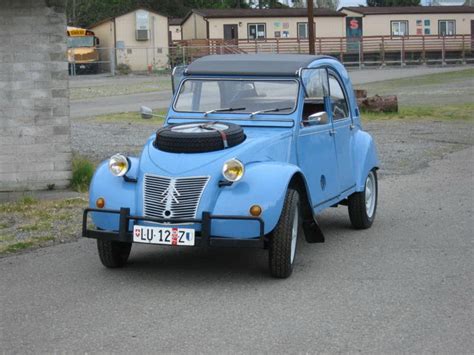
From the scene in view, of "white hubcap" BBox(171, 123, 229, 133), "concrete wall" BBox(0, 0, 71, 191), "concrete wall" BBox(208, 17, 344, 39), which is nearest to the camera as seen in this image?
"white hubcap" BBox(171, 123, 229, 133)

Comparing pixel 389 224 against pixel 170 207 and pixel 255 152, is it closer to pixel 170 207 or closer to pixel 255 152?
pixel 255 152

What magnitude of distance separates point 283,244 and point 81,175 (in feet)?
21.8

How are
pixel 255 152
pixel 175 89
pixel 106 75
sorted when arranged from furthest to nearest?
pixel 106 75 < pixel 175 89 < pixel 255 152

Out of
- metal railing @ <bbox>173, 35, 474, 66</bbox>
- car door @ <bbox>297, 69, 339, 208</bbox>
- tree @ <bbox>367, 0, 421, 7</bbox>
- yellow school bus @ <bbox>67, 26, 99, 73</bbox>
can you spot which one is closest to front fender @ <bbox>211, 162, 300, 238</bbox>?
car door @ <bbox>297, 69, 339, 208</bbox>

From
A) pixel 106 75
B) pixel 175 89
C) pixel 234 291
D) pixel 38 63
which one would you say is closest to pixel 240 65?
pixel 175 89

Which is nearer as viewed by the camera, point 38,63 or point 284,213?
point 284,213

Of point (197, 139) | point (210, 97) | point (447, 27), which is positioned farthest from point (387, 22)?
point (197, 139)

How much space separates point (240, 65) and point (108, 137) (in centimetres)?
1220

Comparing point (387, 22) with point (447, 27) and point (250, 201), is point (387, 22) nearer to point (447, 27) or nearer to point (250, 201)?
point (447, 27)

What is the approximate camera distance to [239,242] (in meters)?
6.91

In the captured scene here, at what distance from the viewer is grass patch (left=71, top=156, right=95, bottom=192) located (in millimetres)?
12902

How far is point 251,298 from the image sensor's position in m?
6.65

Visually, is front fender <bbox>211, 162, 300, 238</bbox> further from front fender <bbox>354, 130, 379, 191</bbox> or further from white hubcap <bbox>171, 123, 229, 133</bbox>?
front fender <bbox>354, 130, 379, 191</bbox>

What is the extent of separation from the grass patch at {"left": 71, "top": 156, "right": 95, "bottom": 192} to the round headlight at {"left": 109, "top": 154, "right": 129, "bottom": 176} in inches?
213
